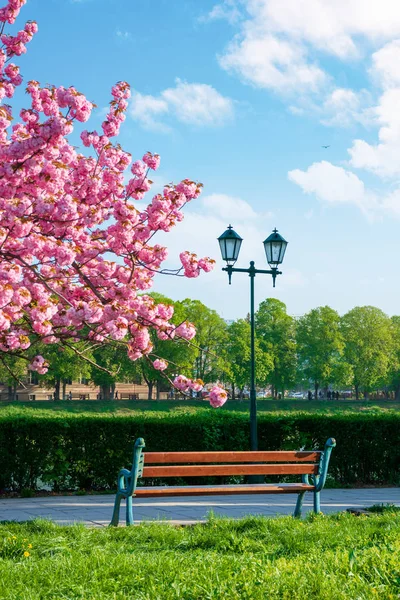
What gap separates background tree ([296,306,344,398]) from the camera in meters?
68.2

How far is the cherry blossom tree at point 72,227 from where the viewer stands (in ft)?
29.3

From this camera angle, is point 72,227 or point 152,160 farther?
point 152,160

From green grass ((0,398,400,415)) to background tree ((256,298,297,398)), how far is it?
276cm

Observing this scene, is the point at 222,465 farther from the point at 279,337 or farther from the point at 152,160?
the point at 279,337

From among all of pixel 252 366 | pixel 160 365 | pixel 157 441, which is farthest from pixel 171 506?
pixel 252 366

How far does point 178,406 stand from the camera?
62906 mm

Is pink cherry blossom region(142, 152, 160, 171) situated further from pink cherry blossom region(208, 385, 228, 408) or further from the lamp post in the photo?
pink cherry blossom region(208, 385, 228, 408)

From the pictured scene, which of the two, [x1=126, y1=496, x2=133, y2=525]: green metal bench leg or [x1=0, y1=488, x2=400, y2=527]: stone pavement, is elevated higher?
[x1=126, y1=496, x2=133, y2=525]: green metal bench leg

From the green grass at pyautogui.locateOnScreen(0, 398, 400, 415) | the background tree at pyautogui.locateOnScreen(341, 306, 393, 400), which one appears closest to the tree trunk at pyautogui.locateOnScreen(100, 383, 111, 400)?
the green grass at pyautogui.locateOnScreen(0, 398, 400, 415)

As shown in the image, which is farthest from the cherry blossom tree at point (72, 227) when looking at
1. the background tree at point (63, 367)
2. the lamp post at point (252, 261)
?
the background tree at point (63, 367)

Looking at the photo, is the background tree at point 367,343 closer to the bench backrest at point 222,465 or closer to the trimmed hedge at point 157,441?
the trimmed hedge at point 157,441

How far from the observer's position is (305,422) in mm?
13797

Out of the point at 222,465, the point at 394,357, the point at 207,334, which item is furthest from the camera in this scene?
the point at 394,357

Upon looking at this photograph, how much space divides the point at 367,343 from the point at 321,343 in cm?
427
